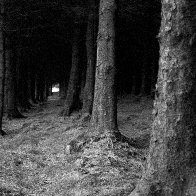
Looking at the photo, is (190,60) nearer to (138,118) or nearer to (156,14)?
(138,118)

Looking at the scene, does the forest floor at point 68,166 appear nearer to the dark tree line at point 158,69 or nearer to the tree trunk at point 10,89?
the dark tree line at point 158,69

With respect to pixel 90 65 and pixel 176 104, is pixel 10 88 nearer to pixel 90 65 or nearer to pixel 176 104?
pixel 90 65

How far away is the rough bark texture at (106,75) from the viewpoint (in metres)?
10.1

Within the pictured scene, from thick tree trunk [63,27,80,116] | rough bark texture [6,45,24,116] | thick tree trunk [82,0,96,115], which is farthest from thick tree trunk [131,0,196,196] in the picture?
rough bark texture [6,45,24,116]

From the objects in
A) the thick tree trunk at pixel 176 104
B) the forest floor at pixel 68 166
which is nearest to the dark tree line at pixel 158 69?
the thick tree trunk at pixel 176 104

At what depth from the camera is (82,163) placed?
28.6 ft

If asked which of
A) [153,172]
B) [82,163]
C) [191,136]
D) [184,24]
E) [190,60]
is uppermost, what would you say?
[184,24]

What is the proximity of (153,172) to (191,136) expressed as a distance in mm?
782

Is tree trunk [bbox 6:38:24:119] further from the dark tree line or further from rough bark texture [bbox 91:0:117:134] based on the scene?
rough bark texture [bbox 91:0:117:134]

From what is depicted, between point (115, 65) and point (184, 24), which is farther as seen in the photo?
point (115, 65)

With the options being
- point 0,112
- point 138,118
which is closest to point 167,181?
point 0,112

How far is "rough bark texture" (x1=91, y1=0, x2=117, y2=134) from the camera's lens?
33.2ft

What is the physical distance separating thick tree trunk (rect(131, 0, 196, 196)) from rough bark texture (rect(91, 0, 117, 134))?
449 centimetres

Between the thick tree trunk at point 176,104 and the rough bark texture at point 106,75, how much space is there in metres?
4.49
